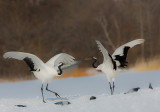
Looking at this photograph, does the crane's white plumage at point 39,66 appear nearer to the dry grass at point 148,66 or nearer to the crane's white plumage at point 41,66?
the crane's white plumage at point 41,66

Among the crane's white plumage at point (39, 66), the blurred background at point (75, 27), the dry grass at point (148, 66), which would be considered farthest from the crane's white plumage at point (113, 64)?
the blurred background at point (75, 27)

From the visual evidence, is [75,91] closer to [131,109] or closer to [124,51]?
[124,51]

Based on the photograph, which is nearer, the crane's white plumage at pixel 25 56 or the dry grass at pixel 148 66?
the crane's white plumage at pixel 25 56

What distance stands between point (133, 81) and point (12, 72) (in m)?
7.15

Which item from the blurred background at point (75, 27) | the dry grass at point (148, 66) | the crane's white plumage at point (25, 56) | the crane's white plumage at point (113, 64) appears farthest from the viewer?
the blurred background at point (75, 27)

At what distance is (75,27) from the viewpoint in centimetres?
2039

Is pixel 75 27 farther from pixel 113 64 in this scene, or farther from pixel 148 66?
pixel 113 64

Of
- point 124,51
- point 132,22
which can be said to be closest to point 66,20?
point 132,22

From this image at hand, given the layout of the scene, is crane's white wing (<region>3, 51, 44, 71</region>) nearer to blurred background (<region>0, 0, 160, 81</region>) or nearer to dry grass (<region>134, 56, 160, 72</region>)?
dry grass (<region>134, 56, 160, 72</region>)

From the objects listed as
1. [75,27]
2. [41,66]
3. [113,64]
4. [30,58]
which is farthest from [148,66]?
[30,58]

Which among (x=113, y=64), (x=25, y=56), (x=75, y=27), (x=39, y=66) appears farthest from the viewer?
(x=75, y=27)

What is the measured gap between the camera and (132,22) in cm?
2077

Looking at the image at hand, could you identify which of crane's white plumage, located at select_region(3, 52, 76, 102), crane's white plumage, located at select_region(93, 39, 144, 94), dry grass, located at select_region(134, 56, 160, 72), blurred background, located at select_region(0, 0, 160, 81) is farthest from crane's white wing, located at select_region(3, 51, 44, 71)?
blurred background, located at select_region(0, 0, 160, 81)

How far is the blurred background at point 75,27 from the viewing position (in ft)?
62.9
